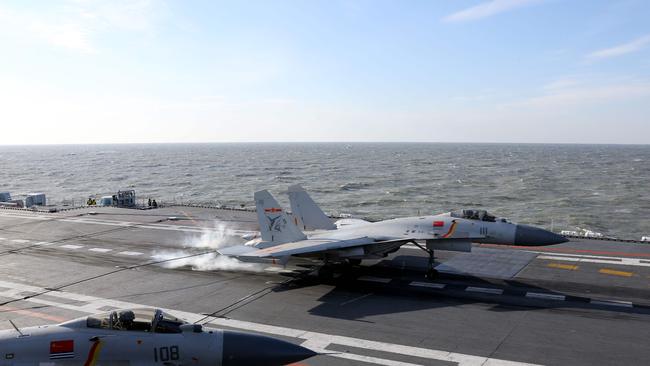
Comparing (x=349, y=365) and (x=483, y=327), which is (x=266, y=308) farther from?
A: (x=483, y=327)

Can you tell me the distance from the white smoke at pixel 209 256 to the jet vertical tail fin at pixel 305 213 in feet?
12.1

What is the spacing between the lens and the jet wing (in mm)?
22405

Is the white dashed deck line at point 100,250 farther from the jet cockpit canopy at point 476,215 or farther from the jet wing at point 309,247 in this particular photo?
the jet cockpit canopy at point 476,215

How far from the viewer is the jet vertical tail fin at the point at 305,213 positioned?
2905 cm

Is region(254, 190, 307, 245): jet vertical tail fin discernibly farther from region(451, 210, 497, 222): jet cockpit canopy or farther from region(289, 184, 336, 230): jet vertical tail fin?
region(451, 210, 497, 222): jet cockpit canopy

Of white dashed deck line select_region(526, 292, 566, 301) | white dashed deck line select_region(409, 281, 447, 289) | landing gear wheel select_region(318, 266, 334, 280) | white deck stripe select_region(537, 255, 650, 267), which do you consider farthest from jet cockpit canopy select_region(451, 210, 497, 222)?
white deck stripe select_region(537, 255, 650, 267)

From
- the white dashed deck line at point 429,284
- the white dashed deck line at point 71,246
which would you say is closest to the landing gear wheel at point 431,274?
the white dashed deck line at point 429,284

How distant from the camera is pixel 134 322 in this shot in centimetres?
1099

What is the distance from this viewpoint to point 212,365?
34.9ft

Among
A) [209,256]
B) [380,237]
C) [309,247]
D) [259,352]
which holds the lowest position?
[209,256]

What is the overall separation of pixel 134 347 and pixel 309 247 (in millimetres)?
12805

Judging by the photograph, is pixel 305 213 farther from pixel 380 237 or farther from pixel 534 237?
pixel 534 237

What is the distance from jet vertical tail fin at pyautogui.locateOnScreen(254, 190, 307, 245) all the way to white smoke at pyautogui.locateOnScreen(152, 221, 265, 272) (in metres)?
2.15

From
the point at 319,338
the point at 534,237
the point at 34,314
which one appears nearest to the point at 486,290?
the point at 534,237
